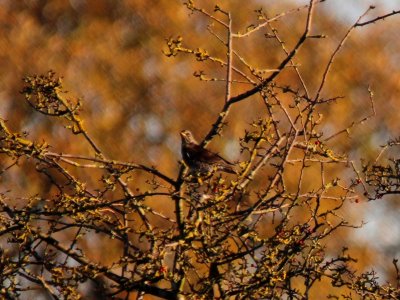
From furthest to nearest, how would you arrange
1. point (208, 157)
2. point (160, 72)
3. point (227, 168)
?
point (160, 72)
point (208, 157)
point (227, 168)

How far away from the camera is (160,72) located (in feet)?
59.2

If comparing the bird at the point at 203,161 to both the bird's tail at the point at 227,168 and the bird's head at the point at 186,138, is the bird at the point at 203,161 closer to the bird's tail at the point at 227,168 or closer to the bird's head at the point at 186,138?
the bird's tail at the point at 227,168

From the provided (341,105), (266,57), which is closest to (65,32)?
(266,57)

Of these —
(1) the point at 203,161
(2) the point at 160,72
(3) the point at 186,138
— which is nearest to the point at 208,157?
(1) the point at 203,161

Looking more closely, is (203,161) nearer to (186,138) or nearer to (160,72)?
(186,138)

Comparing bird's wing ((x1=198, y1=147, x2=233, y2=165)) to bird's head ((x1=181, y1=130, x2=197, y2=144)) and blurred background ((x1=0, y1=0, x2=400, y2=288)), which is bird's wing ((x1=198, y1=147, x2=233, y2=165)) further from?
blurred background ((x1=0, y1=0, x2=400, y2=288))

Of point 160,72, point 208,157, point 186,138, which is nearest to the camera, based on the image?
point 208,157

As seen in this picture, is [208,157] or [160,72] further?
[160,72]

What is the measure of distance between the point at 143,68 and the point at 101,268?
14.0m

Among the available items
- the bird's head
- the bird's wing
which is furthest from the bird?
the bird's head

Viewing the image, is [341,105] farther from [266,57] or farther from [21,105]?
[21,105]

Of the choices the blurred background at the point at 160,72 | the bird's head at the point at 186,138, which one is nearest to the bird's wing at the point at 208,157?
the bird's head at the point at 186,138

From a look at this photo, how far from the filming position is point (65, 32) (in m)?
18.6

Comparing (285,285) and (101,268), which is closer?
(101,268)
